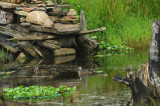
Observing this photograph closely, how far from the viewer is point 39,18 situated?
16.7 metres

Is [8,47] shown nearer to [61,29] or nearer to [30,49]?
→ [30,49]

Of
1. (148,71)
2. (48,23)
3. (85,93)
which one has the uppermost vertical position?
(48,23)

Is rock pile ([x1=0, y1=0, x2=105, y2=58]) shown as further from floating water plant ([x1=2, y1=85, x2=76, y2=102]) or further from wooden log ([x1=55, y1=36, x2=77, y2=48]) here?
floating water plant ([x1=2, y1=85, x2=76, y2=102])

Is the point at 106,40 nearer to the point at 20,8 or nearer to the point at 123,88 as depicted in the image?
the point at 20,8

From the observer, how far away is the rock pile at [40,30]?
55.2 feet

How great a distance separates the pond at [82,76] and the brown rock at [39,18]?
154 centimetres

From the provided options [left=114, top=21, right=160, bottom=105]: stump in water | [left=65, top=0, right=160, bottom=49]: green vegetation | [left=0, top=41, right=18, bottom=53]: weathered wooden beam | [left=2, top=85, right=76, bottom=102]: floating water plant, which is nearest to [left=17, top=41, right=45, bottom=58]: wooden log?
[left=0, top=41, right=18, bottom=53]: weathered wooden beam

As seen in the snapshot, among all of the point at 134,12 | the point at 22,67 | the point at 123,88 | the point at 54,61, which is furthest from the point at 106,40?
the point at 123,88

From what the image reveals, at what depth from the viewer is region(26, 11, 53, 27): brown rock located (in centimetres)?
1644

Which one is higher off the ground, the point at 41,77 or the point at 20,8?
the point at 20,8

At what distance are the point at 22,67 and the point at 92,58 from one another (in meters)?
3.26

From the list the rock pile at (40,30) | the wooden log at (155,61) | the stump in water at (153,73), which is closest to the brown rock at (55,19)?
the rock pile at (40,30)

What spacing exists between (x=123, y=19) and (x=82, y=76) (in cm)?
848

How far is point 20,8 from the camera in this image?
17609mm
